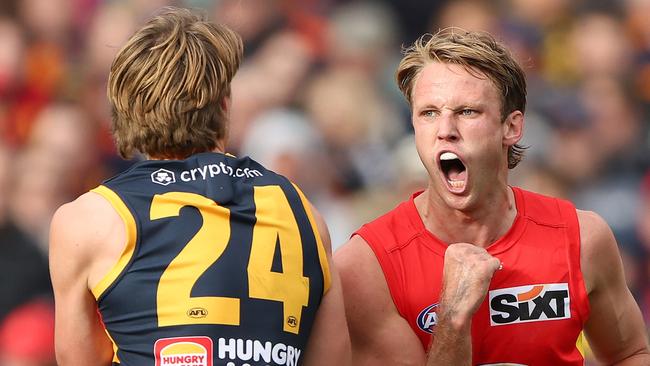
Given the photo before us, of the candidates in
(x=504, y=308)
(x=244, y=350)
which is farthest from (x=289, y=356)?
(x=504, y=308)

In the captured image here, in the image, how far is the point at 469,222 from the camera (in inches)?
161

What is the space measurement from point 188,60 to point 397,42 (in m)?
4.76

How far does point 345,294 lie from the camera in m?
3.94

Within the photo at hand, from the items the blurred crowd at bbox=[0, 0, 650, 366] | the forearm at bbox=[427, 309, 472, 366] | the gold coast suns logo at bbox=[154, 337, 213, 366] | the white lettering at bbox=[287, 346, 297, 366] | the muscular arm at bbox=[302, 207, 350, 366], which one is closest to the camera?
the gold coast suns logo at bbox=[154, 337, 213, 366]

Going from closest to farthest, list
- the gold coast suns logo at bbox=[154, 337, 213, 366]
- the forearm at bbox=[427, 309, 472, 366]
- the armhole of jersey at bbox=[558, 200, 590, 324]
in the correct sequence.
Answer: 1. the gold coast suns logo at bbox=[154, 337, 213, 366]
2. the forearm at bbox=[427, 309, 472, 366]
3. the armhole of jersey at bbox=[558, 200, 590, 324]

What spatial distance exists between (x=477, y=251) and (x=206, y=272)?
111 cm

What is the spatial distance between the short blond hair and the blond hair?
0.99 metres

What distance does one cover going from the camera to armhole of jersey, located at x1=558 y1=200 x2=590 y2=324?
3.99 meters

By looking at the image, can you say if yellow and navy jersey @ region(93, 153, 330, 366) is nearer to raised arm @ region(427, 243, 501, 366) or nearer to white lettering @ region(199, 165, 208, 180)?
white lettering @ region(199, 165, 208, 180)

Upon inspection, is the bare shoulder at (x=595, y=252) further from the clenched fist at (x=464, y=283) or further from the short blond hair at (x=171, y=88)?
the short blond hair at (x=171, y=88)

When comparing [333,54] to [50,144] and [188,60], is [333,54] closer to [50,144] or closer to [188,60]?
Answer: [50,144]

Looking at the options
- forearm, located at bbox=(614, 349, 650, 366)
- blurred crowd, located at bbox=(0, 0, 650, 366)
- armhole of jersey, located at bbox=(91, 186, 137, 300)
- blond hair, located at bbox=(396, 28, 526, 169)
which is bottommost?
armhole of jersey, located at bbox=(91, 186, 137, 300)

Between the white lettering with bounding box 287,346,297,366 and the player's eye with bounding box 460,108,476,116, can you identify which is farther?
the player's eye with bounding box 460,108,476,116

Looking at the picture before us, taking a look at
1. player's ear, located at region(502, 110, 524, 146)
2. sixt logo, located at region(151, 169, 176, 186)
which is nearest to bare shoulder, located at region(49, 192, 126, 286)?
sixt logo, located at region(151, 169, 176, 186)
